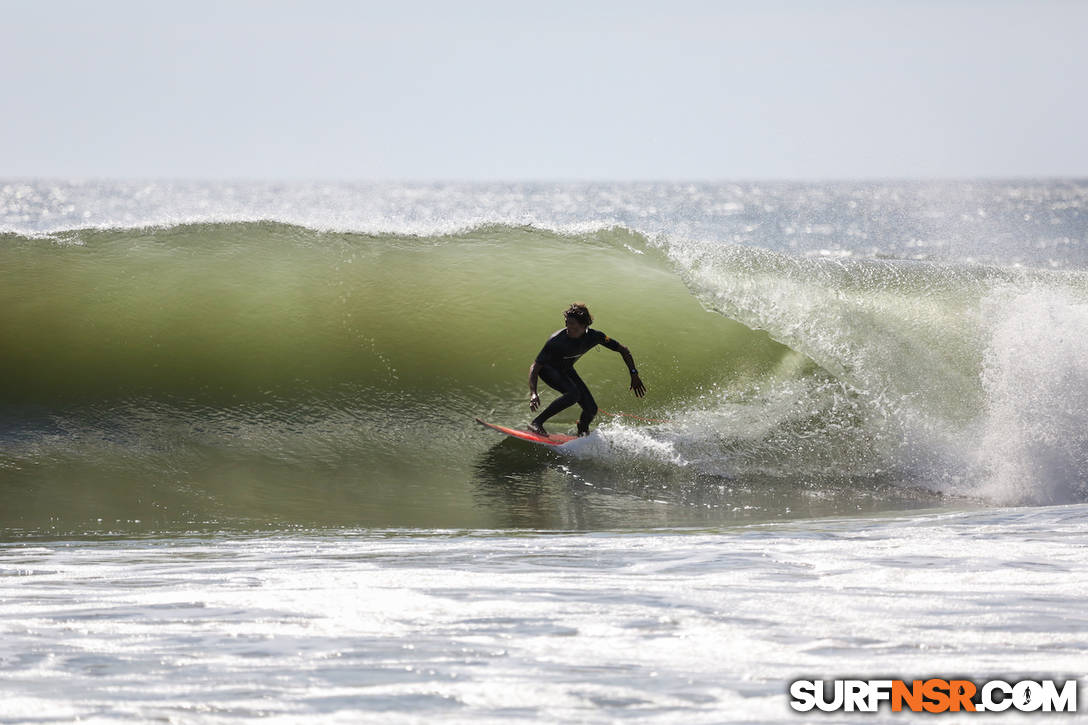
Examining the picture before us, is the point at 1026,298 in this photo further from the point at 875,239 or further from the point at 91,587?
the point at 875,239

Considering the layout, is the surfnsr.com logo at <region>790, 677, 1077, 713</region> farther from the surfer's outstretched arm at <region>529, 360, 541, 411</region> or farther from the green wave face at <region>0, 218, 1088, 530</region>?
the surfer's outstretched arm at <region>529, 360, 541, 411</region>

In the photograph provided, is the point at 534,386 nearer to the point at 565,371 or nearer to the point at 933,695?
the point at 565,371

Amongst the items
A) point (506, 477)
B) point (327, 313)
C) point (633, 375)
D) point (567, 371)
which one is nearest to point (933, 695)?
point (506, 477)

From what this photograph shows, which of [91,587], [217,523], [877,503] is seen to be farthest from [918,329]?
[91,587]

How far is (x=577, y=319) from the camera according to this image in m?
7.05

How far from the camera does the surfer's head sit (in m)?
7.03

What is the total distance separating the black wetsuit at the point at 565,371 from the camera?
7234mm

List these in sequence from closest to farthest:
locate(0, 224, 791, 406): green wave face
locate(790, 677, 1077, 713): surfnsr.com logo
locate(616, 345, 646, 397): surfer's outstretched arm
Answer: locate(790, 677, 1077, 713): surfnsr.com logo
locate(616, 345, 646, 397): surfer's outstretched arm
locate(0, 224, 791, 406): green wave face

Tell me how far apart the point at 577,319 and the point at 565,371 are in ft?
1.47

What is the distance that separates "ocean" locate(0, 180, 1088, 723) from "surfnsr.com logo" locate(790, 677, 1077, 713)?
7cm

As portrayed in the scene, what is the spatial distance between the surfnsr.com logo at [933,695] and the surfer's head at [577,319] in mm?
4219

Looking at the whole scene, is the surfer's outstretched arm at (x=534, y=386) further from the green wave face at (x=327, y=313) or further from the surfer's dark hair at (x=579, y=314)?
the green wave face at (x=327, y=313)

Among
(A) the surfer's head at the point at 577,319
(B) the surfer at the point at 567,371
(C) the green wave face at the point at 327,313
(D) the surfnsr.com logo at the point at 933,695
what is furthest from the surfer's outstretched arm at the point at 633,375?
(D) the surfnsr.com logo at the point at 933,695

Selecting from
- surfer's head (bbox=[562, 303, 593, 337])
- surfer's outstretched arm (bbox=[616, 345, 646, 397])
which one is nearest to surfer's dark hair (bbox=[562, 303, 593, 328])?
surfer's head (bbox=[562, 303, 593, 337])
